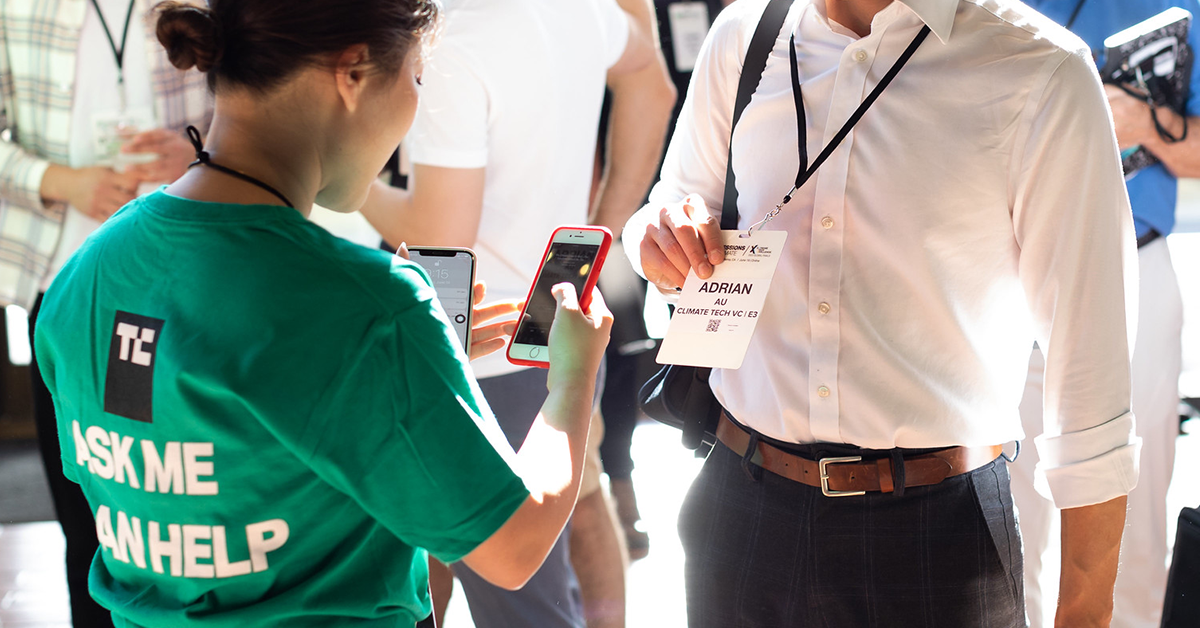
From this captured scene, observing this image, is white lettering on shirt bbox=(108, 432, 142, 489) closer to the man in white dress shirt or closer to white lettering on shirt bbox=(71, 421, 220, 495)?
white lettering on shirt bbox=(71, 421, 220, 495)

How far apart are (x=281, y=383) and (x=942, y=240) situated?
801mm

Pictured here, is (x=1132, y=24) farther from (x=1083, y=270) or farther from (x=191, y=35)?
(x=191, y=35)

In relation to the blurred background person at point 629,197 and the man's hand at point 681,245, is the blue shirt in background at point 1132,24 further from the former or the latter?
the man's hand at point 681,245

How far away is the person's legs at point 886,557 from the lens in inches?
49.1

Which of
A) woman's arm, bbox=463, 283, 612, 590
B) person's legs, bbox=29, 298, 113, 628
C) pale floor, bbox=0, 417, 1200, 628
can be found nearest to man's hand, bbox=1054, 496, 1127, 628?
woman's arm, bbox=463, 283, 612, 590

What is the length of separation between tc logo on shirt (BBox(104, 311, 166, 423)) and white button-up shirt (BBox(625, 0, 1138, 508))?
744 mm

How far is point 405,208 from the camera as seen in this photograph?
2.04 m

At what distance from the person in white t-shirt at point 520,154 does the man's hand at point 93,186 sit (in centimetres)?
67

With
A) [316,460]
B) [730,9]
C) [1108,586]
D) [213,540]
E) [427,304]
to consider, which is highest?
[730,9]

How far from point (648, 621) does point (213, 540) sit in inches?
72.9

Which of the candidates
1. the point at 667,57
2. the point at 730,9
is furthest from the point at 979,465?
the point at 667,57

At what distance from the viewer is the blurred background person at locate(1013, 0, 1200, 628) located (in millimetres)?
2123

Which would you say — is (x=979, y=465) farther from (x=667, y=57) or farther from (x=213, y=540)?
(x=667, y=57)

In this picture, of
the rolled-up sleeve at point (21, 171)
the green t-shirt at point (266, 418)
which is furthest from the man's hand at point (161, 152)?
the green t-shirt at point (266, 418)
